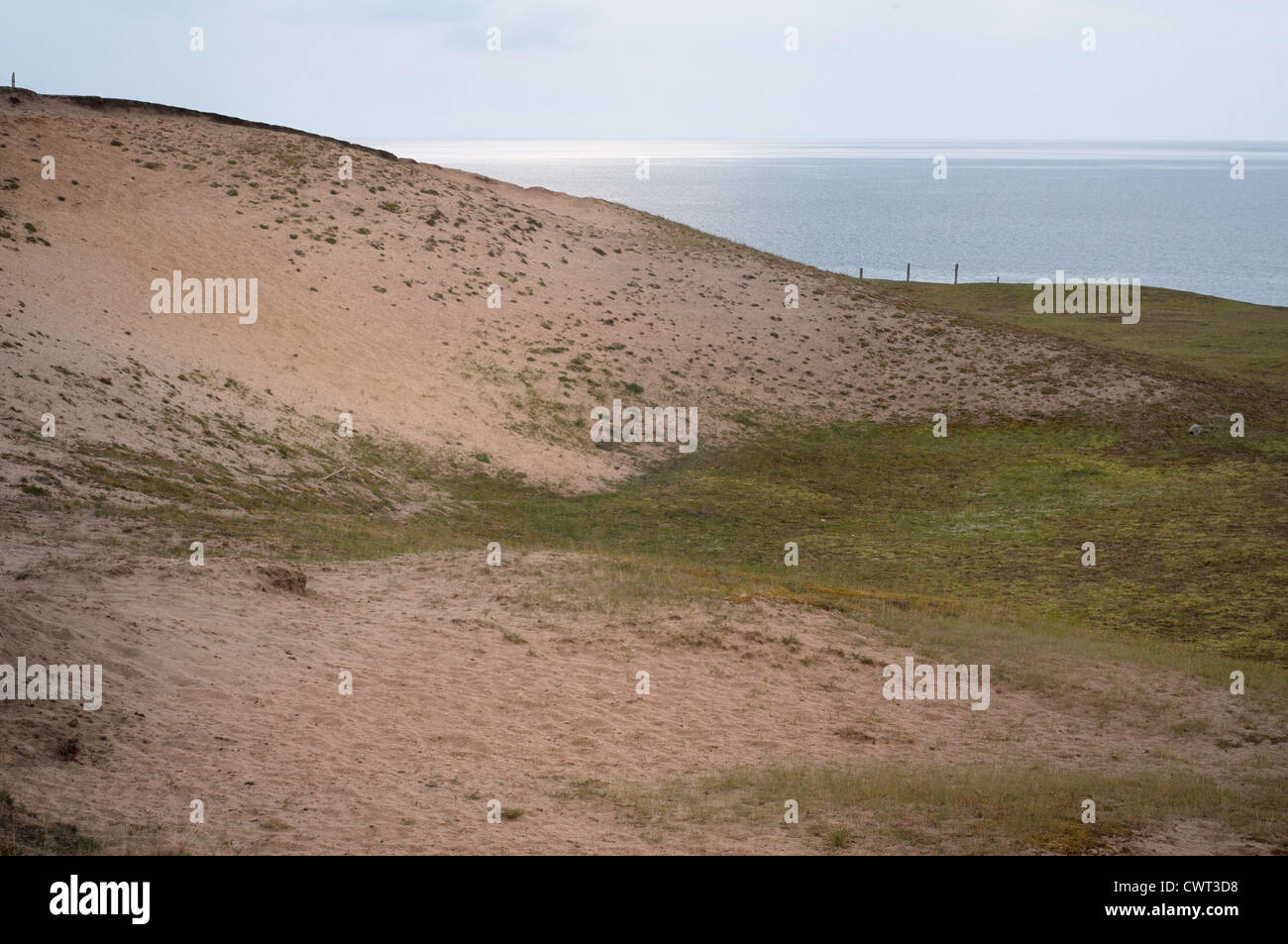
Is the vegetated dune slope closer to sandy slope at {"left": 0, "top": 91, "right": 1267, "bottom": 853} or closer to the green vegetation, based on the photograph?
sandy slope at {"left": 0, "top": 91, "right": 1267, "bottom": 853}

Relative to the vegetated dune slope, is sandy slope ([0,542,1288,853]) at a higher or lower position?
lower

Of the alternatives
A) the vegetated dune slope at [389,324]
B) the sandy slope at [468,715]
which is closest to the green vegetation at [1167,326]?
the vegetated dune slope at [389,324]

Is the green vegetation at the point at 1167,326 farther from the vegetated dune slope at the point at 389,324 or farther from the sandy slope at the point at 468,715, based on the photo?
the sandy slope at the point at 468,715

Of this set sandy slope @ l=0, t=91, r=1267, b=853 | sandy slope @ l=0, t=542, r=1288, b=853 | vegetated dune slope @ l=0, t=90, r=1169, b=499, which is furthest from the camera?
vegetated dune slope @ l=0, t=90, r=1169, b=499

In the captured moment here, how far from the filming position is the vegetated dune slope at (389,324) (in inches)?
906

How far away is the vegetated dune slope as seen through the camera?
23016 millimetres

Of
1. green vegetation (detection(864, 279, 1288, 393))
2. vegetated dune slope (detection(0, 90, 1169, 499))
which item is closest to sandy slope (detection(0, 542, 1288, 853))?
vegetated dune slope (detection(0, 90, 1169, 499))

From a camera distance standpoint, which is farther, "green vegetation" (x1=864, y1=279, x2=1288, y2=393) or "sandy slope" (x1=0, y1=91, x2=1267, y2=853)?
"green vegetation" (x1=864, y1=279, x2=1288, y2=393)

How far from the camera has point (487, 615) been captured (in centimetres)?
1484

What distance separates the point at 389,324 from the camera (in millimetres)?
31094

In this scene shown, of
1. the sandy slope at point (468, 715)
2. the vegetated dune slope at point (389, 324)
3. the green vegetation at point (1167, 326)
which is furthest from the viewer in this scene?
the green vegetation at point (1167, 326)

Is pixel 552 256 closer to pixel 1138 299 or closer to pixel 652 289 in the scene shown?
pixel 652 289

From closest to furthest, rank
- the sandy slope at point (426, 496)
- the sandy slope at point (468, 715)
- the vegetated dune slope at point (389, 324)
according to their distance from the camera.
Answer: the sandy slope at point (468, 715) → the sandy slope at point (426, 496) → the vegetated dune slope at point (389, 324)

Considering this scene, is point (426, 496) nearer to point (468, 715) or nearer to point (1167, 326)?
point (468, 715)
